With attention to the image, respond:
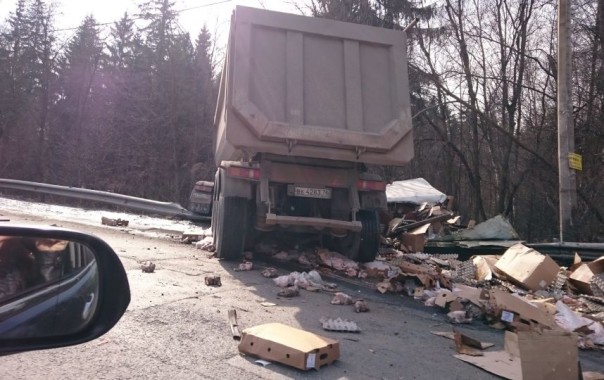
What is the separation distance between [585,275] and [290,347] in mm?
5473

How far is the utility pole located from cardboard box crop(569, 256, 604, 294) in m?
3.62

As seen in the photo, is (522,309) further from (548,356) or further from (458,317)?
(548,356)

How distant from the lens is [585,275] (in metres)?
7.35

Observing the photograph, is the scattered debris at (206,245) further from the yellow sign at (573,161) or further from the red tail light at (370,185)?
the yellow sign at (573,161)

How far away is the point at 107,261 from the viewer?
1.98 m

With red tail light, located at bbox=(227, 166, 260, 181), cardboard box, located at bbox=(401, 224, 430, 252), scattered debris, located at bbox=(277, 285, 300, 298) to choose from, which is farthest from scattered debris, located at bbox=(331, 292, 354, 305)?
cardboard box, located at bbox=(401, 224, 430, 252)

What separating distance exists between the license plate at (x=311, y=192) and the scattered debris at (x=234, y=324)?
9.30 ft

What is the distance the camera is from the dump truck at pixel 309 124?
698cm

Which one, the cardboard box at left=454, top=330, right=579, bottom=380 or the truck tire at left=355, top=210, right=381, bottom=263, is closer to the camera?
the cardboard box at left=454, top=330, right=579, bottom=380

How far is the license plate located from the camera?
748 cm

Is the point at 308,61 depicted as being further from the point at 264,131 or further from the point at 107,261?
the point at 107,261

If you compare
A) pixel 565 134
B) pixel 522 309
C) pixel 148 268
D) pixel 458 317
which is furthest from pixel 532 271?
pixel 565 134

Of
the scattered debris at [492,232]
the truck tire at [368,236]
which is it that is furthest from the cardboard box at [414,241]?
the truck tire at [368,236]

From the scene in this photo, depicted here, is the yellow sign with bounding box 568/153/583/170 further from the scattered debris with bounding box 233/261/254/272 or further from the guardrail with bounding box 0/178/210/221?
the guardrail with bounding box 0/178/210/221
